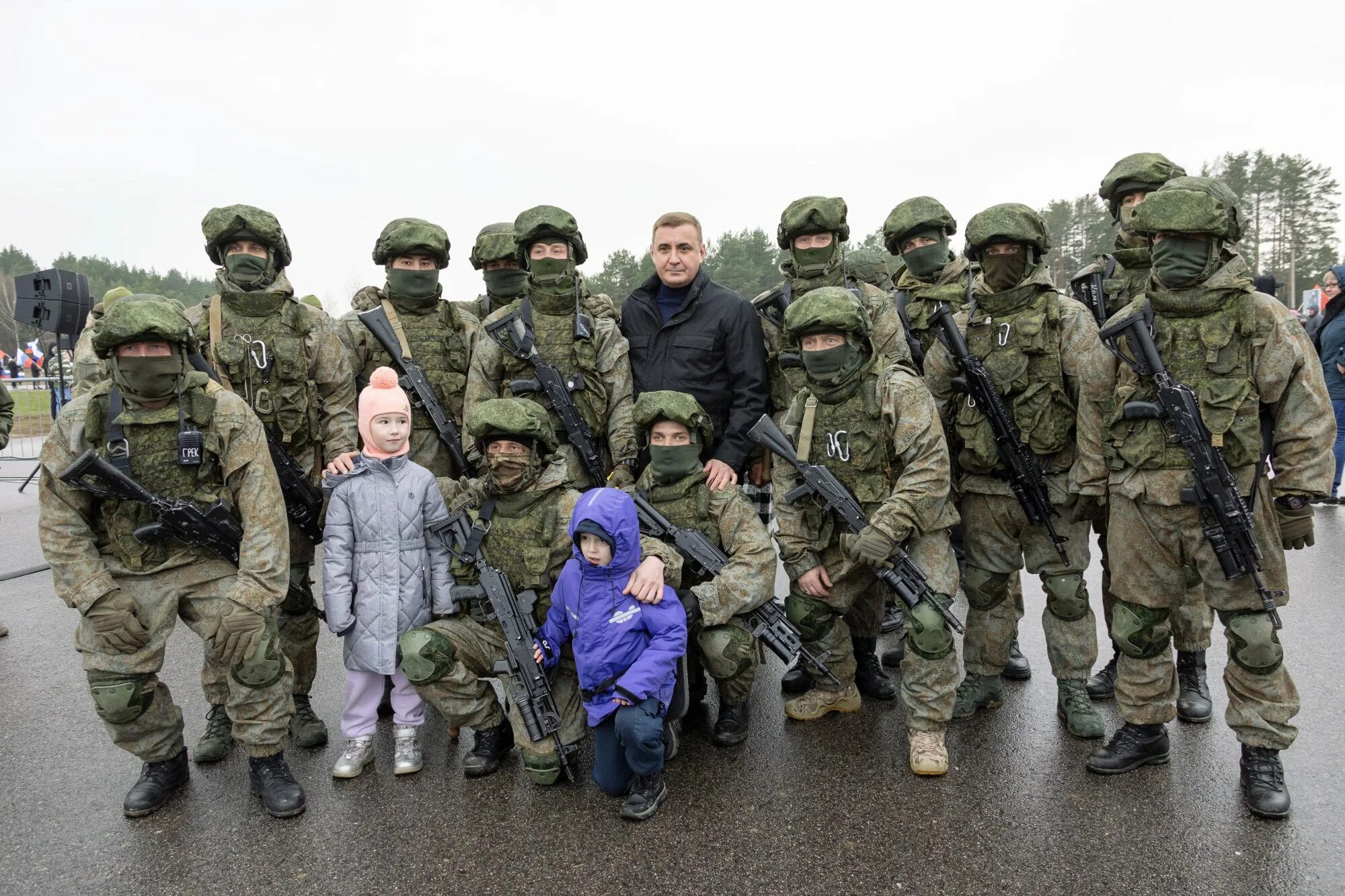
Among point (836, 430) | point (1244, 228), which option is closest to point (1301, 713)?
point (1244, 228)

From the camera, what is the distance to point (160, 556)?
11.5 feet

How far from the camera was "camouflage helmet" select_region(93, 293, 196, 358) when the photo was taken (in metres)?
3.27

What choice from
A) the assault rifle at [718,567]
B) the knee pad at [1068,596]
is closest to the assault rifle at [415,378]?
the assault rifle at [718,567]

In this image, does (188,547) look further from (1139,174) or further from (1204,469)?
(1139,174)

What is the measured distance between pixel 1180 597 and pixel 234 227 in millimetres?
4830

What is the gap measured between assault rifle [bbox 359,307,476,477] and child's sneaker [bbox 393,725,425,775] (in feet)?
4.85

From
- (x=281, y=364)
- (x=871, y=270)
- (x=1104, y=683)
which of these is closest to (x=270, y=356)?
(x=281, y=364)

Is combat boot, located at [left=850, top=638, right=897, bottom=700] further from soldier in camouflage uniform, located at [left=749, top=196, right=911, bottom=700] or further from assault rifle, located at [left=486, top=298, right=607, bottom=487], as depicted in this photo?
assault rifle, located at [left=486, top=298, right=607, bottom=487]

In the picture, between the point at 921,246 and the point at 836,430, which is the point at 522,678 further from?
the point at 921,246

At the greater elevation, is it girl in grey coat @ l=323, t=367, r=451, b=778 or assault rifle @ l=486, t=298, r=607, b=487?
assault rifle @ l=486, t=298, r=607, b=487

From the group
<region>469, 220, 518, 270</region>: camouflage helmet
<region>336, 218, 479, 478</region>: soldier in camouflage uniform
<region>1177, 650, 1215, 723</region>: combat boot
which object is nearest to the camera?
<region>1177, 650, 1215, 723</region>: combat boot

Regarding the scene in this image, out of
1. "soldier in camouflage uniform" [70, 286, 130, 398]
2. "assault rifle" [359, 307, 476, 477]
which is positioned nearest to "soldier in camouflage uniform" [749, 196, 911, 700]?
"assault rifle" [359, 307, 476, 477]

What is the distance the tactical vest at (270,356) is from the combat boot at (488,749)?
1834 millimetres

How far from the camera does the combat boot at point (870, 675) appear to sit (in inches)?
177
